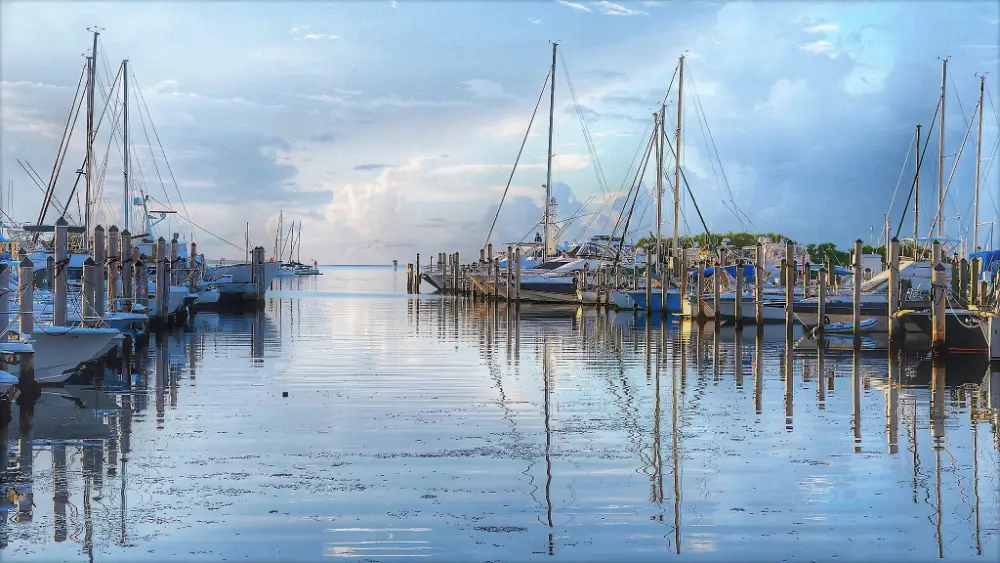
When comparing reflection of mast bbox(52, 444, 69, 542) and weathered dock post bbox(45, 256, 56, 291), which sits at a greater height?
weathered dock post bbox(45, 256, 56, 291)

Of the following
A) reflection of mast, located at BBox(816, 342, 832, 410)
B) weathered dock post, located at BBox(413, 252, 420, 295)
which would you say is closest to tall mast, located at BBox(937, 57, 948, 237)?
reflection of mast, located at BBox(816, 342, 832, 410)

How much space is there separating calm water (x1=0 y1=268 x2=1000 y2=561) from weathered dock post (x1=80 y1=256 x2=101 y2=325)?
157 centimetres

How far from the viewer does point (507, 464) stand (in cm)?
1512

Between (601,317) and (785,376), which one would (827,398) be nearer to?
(785,376)

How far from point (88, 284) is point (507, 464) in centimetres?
1742

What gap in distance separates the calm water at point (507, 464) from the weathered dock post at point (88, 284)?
1.57 meters

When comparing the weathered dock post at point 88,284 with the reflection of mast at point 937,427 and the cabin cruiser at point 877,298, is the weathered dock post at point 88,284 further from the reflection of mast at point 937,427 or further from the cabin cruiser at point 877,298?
the cabin cruiser at point 877,298

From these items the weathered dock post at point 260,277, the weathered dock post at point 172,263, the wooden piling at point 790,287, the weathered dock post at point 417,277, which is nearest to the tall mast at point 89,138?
the weathered dock post at point 172,263

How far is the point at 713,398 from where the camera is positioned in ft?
74.9

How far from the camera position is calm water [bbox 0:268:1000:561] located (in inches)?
440

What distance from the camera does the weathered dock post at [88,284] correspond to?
2791 centimetres

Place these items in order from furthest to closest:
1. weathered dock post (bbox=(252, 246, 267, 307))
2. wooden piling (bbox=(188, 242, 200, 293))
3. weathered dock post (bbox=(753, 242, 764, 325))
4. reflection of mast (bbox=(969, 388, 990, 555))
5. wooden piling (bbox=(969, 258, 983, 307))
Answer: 1. weathered dock post (bbox=(252, 246, 267, 307))
2. wooden piling (bbox=(188, 242, 200, 293))
3. weathered dock post (bbox=(753, 242, 764, 325))
4. wooden piling (bbox=(969, 258, 983, 307))
5. reflection of mast (bbox=(969, 388, 990, 555))

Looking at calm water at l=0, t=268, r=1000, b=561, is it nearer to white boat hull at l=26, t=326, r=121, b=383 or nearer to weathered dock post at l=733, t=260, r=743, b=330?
white boat hull at l=26, t=326, r=121, b=383

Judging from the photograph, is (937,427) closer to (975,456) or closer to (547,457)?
(975,456)
